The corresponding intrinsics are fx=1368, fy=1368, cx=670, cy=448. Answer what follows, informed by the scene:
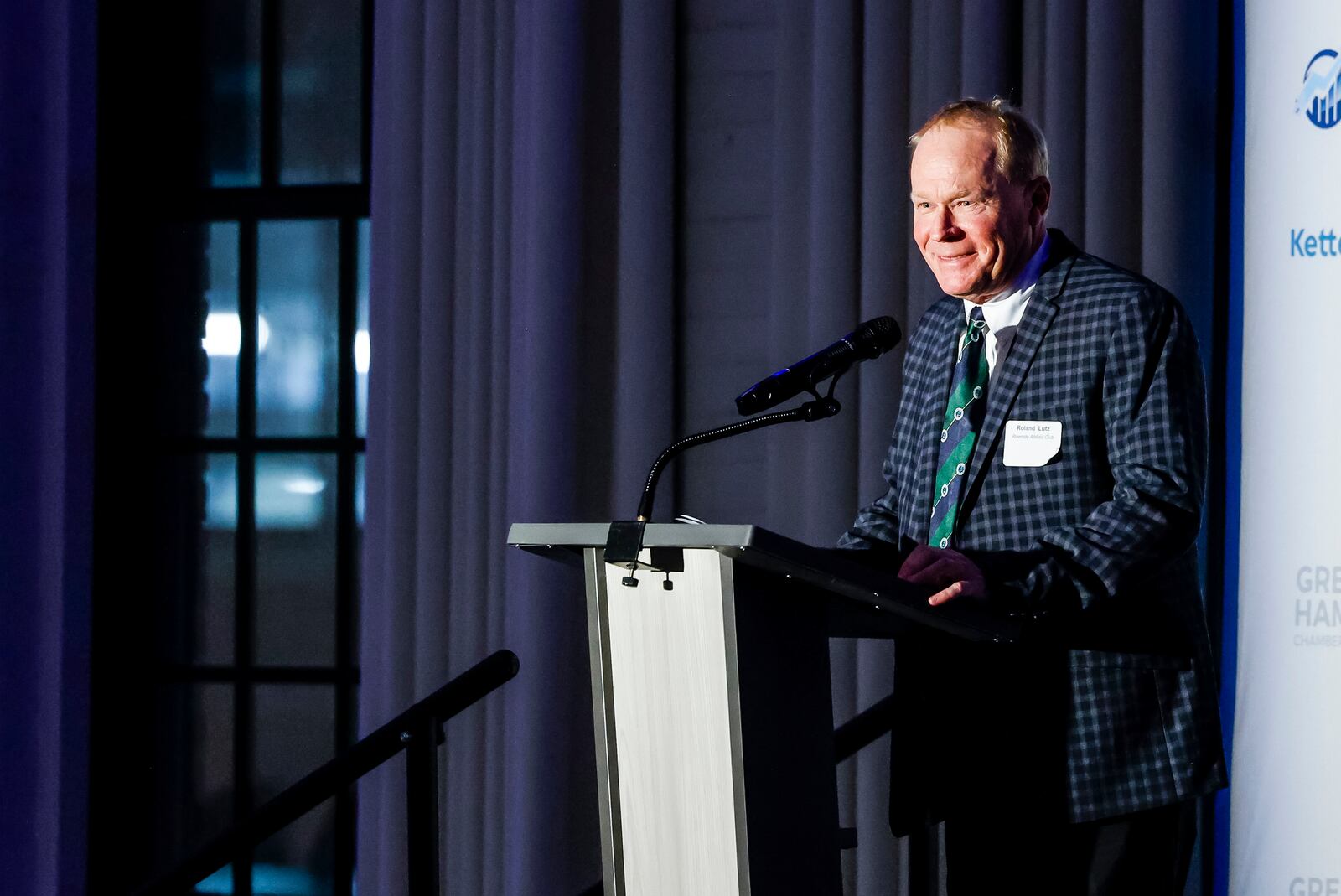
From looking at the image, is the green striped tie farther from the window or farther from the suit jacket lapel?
the window

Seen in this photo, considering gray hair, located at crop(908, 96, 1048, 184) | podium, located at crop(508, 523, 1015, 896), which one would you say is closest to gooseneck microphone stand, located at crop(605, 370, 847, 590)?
podium, located at crop(508, 523, 1015, 896)

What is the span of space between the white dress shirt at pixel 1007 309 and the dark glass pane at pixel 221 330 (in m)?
2.46

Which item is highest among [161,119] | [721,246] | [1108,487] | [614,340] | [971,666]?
[161,119]

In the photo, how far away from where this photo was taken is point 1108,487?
1.58 meters

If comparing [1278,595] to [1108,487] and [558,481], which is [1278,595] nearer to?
[1108,487]

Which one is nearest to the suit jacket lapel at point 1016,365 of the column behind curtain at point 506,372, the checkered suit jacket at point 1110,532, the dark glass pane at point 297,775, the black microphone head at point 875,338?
the checkered suit jacket at point 1110,532

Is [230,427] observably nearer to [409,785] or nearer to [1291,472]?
[409,785]

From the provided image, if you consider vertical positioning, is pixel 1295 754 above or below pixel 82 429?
below

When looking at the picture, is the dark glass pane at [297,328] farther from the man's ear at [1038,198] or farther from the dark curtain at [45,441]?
the man's ear at [1038,198]

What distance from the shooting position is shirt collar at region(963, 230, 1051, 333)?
170 centimetres

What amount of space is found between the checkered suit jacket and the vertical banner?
42.6 inches

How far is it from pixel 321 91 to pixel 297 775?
5.96ft

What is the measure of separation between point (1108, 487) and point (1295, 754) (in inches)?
49.6

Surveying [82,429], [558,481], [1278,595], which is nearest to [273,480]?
[82,429]
